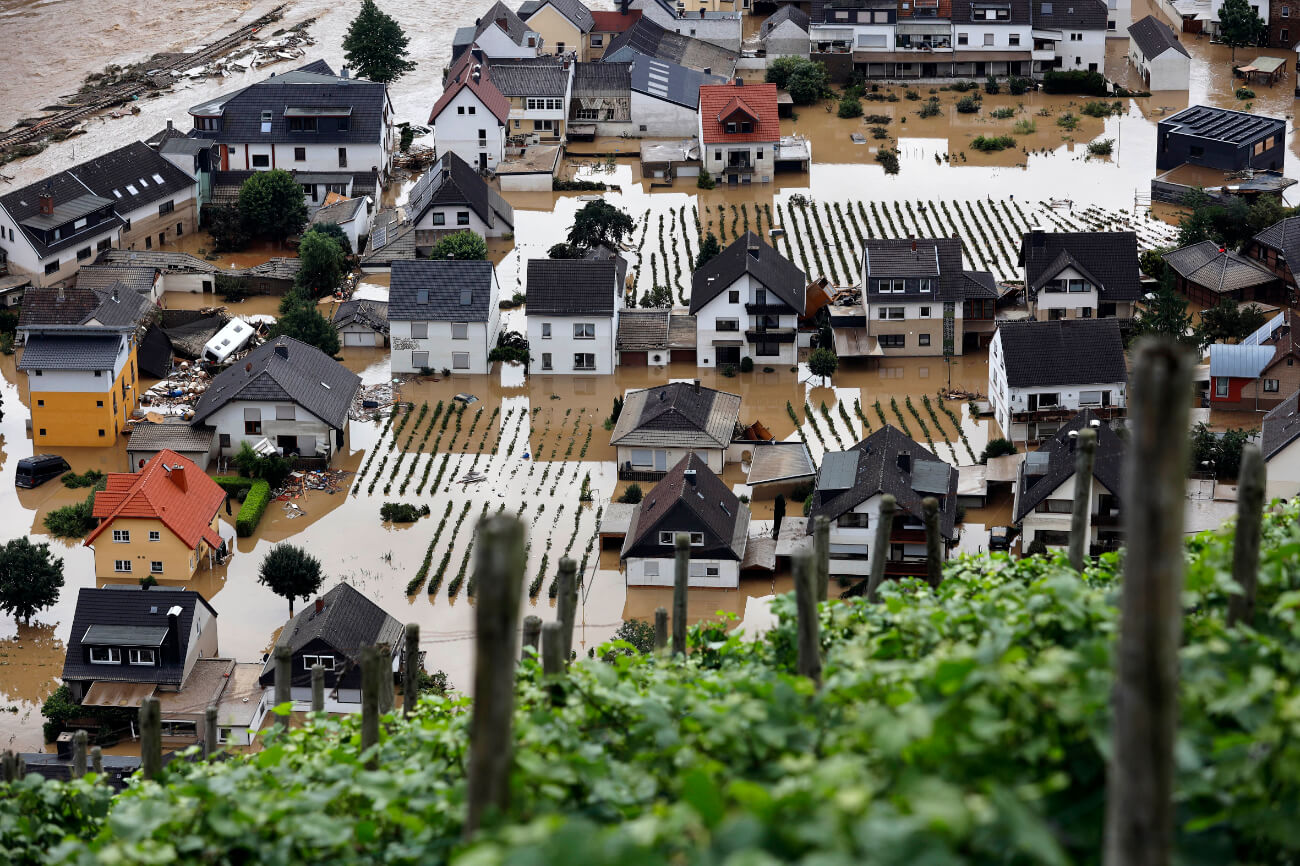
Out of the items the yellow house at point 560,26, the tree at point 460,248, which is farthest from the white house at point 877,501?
the yellow house at point 560,26

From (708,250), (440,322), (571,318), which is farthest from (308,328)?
(708,250)

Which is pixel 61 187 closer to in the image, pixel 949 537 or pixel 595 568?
pixel 595 568

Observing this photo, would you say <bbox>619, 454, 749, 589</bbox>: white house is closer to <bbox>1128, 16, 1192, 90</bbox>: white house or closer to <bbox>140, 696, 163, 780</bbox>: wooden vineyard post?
<bbox>140, 696, 163, 780</bbox>: wooden vineyard post

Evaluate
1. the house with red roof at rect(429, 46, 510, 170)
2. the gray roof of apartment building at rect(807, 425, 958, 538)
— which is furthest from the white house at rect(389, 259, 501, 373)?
the house with red roof at rect(429, 46, 510, 170)

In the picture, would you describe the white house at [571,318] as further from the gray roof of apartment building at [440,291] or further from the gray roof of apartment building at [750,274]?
the gray roof of apartment building at [750,274]

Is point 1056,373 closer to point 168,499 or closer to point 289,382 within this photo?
point 289,382
